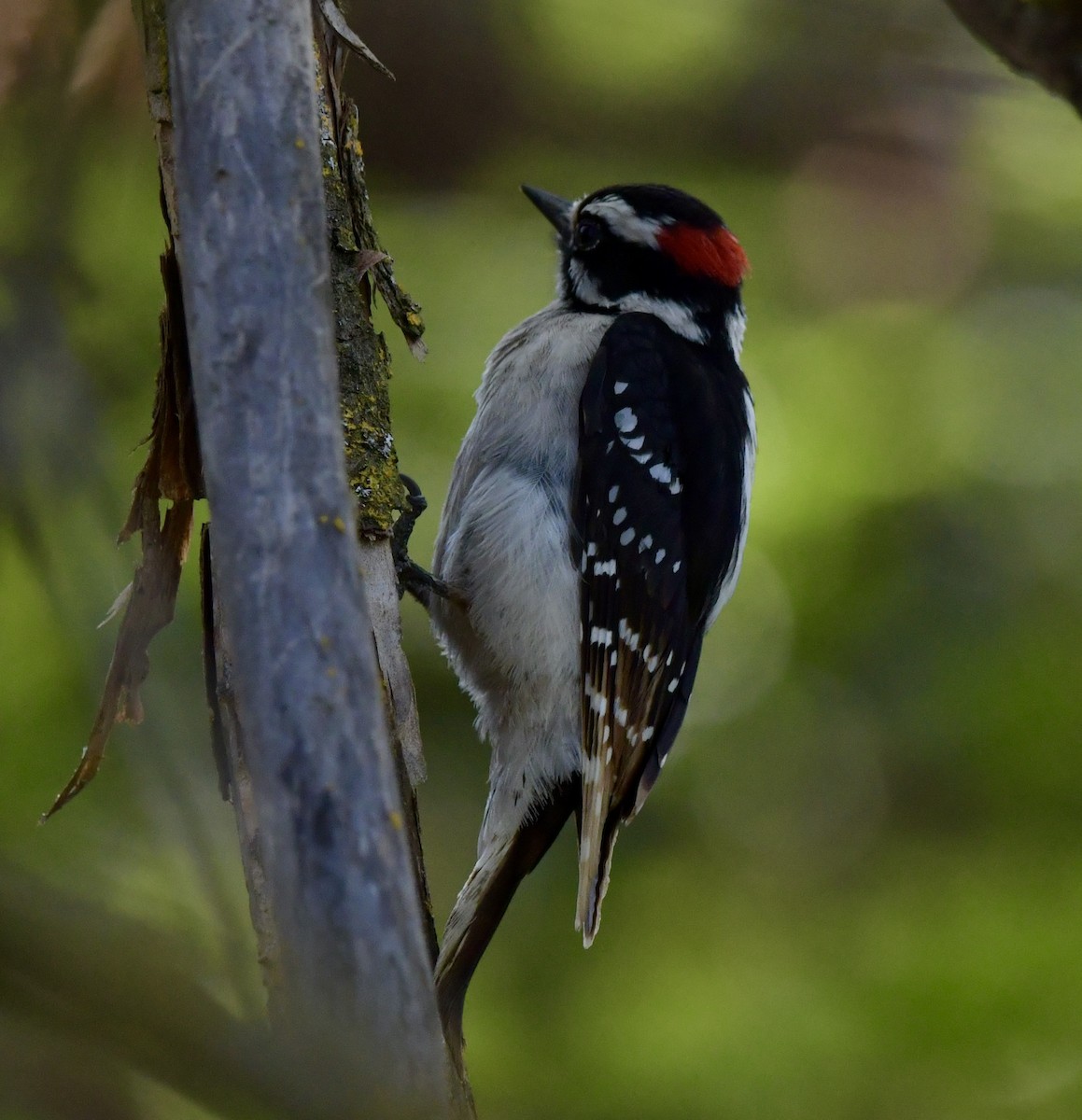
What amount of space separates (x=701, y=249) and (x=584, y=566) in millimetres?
1113

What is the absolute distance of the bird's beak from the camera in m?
4.10

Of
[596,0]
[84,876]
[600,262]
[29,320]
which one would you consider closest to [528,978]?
[600,262]

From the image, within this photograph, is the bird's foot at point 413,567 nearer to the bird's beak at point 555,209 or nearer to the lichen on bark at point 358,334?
the lichen on bark at point 358,334

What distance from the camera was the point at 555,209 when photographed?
13.5 feet

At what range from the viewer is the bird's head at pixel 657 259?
3.87 meters

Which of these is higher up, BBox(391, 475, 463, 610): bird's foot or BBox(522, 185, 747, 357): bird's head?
BBox(522, 185, 747, 357): bird's head

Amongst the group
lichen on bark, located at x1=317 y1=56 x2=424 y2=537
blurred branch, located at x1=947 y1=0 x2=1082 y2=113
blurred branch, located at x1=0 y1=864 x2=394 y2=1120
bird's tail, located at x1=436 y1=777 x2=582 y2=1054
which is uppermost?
blurred branch, located at x1=947 y1=0 x2=1082 y2=113

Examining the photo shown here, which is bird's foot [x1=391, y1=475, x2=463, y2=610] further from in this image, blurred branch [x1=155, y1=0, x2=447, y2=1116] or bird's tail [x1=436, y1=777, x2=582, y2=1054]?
blurred branch [x1=155, y1=0, x2=447, y2=1116]

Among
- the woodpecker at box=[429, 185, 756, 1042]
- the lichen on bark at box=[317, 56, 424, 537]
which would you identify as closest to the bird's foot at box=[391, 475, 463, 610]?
the woodpecker at box=[429, 185, 756, 1042]

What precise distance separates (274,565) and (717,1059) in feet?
9.02

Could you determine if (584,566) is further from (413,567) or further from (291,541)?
(291,541)

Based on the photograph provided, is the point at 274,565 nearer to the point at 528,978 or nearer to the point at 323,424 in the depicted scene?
the point at 323,424

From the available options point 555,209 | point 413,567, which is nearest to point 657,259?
point 555,209

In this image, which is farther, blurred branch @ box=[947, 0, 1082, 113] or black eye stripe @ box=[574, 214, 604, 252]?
black eye stripe @ box=[574, 214, 604, 252]
